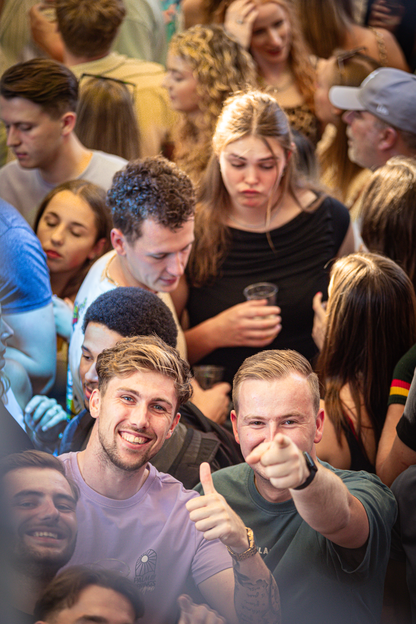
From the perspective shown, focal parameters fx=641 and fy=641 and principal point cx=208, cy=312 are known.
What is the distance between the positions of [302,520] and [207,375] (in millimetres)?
721

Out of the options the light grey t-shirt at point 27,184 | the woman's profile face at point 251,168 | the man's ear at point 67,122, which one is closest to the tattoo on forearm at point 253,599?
the woman's profile face at point 251,168

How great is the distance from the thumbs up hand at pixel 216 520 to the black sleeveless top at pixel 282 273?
950 mm

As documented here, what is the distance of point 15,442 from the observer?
1.06m

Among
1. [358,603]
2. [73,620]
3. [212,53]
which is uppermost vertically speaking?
[212,53]

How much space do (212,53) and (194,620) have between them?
1999 mm

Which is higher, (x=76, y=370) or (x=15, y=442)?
(x=15, y=442)

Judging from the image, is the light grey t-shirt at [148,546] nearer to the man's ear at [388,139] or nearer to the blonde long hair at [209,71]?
the blonde long hair at [209,71]

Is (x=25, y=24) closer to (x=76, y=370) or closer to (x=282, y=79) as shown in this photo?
(x=282, y=79)

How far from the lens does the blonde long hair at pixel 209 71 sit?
2377 mm

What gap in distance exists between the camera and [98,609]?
3.15 feet

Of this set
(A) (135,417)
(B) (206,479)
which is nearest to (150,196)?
(A) (135,417)

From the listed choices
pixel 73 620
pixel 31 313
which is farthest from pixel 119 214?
pixel 73 620

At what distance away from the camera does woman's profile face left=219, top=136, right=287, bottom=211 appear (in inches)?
71.1

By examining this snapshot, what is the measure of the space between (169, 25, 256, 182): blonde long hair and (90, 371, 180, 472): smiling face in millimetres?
1408
